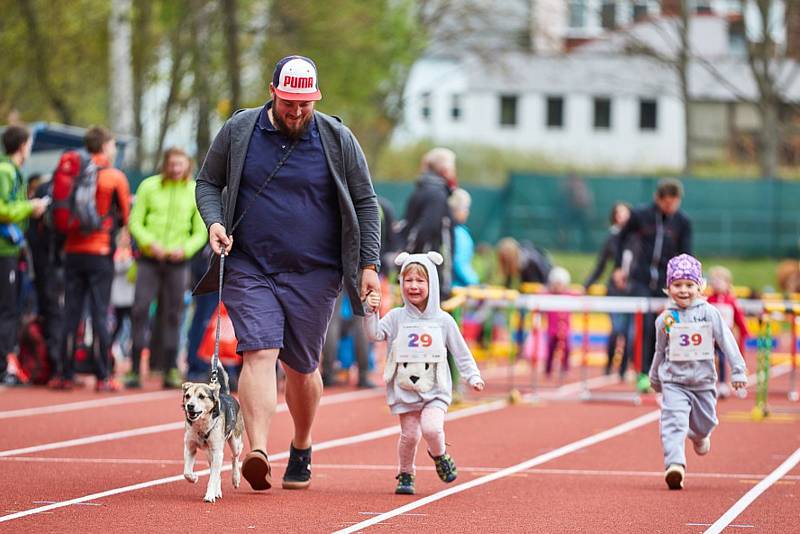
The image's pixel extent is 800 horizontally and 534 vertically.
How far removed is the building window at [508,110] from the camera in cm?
8044

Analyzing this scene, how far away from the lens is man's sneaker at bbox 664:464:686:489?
10.7 meters

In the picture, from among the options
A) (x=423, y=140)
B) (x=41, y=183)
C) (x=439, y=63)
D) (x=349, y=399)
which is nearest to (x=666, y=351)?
(x=349, y=399)

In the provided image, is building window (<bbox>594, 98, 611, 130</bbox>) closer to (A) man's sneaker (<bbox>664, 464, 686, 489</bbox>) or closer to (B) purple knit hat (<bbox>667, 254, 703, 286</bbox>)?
(B) purple knit hat (<bbox>667, 254, 703, 286</bbox>)

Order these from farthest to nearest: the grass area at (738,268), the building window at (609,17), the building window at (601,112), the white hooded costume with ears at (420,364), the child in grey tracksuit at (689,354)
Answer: the building window at (601,112)
the building window at (609,17)
the grass area at (738,268)
the child in grey tracksuit at (689,354)
the white hooded costume with ears at (420,364)

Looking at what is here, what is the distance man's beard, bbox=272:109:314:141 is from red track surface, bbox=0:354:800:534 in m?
1.94

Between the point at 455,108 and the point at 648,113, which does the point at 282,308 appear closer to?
the point at 648,113

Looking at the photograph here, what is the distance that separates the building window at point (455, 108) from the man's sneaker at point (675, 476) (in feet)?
248

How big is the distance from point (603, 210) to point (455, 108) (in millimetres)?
47044

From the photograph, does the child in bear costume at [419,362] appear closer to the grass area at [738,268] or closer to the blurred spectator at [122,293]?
the blurred spectator at [122,293]

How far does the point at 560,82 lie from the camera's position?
77812 millimetres

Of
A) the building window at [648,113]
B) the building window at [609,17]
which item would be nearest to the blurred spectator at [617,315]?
the building window at [609,17]

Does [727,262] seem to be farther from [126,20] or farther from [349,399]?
[349,399]

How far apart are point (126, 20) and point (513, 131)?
50.2 metres

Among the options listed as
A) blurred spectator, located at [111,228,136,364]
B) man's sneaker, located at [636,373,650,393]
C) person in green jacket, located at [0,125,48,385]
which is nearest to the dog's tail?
person in green jacket, located at [0,125,48,385]
